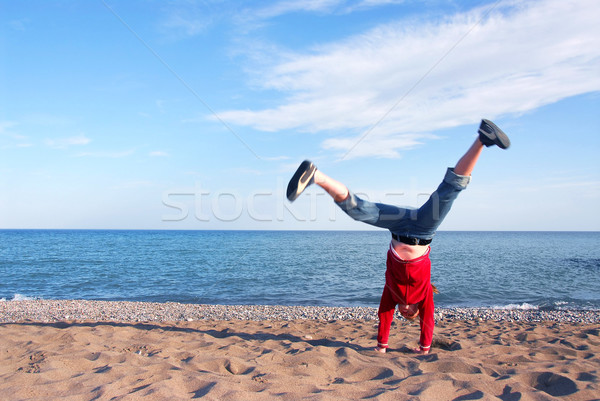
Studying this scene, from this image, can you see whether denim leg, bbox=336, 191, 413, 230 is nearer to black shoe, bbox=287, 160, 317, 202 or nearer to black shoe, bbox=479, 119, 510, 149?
black shoe, bbox=287, 160, 317, 202

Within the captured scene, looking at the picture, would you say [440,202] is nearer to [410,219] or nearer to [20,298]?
[410,219]

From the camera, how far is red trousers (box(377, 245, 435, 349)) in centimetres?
470

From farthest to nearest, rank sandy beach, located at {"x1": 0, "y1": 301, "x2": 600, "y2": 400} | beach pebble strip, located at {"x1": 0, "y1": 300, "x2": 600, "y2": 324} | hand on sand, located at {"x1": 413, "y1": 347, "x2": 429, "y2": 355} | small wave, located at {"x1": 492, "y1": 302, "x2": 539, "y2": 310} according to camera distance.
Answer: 1. small wave, located at {"x1": 492, "y1": 302, "x2": 539, "y2": 310}
2. beach pebble strip, located at {"x1": 0, "y1": 300, "x2": 600, "y2": 324}
3. hand on sand, located at {"x1": 413, "y1": 347, "x2": 429, "y2": 355}
4. sandy beach, located at {"x1": 0, "y1": 301, "x2": 600, "y2": 400}

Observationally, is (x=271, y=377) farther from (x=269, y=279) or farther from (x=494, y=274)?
(x=494, y=274)

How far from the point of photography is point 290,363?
4.54m

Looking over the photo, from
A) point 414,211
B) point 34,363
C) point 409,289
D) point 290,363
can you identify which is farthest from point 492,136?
point 34,363

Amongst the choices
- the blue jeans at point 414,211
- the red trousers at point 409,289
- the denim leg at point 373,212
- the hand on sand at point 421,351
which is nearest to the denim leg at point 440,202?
the blue jeans at point 414,211

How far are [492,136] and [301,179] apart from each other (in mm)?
2003

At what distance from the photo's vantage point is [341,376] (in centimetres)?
409

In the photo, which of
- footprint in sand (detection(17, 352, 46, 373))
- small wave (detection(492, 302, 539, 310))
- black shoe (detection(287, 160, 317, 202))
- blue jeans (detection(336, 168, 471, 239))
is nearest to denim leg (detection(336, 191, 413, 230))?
blue jeans (detection(336, 168, 471, 239))

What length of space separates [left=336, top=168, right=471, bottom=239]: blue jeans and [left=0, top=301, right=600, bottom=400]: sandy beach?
5.16 ft

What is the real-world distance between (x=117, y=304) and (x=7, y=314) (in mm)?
2884

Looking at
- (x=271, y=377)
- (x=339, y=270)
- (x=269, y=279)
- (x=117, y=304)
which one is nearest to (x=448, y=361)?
(x=271, y=377)

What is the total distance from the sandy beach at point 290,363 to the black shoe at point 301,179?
1894mm
